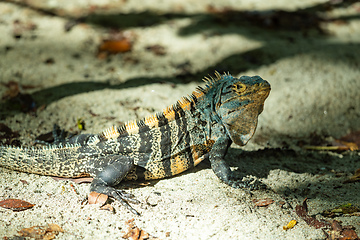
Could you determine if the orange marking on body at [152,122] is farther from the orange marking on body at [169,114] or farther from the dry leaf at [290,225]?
the dry leaf at [290,225]

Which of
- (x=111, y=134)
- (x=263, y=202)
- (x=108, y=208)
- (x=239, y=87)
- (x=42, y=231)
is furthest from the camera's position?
(x=111, y=134)

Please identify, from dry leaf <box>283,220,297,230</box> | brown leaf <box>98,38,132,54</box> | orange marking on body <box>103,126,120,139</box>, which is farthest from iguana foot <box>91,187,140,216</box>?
brown leaf <box>98,38,132,54</box>

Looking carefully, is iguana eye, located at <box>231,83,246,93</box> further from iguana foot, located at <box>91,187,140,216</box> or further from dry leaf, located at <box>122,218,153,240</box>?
dry leaf, located at <box>122,218,153,240</box>

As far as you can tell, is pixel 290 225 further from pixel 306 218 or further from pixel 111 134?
pixel 111 134

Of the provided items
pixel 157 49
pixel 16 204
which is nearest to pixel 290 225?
pixel 16 204

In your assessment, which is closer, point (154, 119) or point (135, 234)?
point (135, 234)

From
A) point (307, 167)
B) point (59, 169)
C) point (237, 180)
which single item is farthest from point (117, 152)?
point (307, 167)

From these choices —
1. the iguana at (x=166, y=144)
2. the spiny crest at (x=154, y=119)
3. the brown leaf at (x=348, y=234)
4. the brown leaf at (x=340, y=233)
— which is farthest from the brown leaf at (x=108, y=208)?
the brown leaf at (x=348, y=234)
